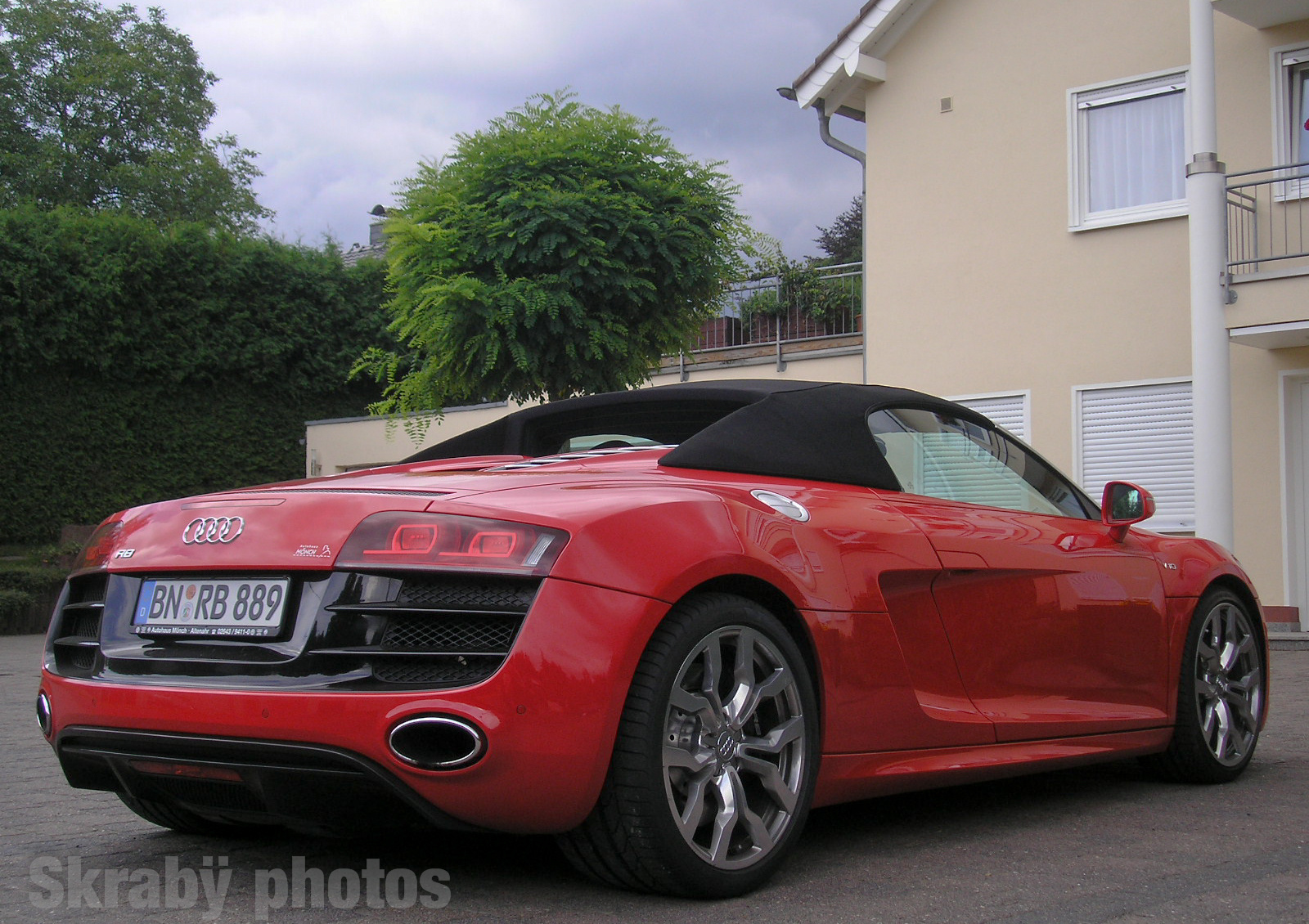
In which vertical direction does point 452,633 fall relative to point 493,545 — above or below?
below

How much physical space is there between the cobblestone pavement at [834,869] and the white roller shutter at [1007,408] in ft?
30.7

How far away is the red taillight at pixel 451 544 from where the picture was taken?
2875mm

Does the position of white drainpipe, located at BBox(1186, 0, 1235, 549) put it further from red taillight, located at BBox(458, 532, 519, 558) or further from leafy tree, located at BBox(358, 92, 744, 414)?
red taillight, located at BBox(458, 532, 519, 558)

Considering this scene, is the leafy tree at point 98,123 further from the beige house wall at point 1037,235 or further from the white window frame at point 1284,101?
the white window frame at point 1284,101

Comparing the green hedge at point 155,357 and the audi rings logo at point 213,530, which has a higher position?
the green hedge at point 155,357

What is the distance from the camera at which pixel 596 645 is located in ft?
9.38

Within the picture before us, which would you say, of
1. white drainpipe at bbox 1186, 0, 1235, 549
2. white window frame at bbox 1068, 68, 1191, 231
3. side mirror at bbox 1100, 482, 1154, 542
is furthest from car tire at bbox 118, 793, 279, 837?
white window frame at bbox 1068, 68, 1191, 231

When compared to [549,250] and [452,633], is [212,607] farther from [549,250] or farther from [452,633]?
[549,250]

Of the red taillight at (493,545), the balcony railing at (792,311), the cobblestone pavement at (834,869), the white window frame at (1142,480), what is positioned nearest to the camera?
the red taillight at (493,545)

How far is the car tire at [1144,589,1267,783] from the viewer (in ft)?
15.7

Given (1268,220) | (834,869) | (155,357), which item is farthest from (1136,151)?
(155,357)

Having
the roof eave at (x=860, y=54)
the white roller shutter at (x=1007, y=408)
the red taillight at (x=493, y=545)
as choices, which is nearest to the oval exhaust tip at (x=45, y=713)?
the red taillight at (x=493, y=545)

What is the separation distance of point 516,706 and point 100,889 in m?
1.22

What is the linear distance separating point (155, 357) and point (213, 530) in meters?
24.1
